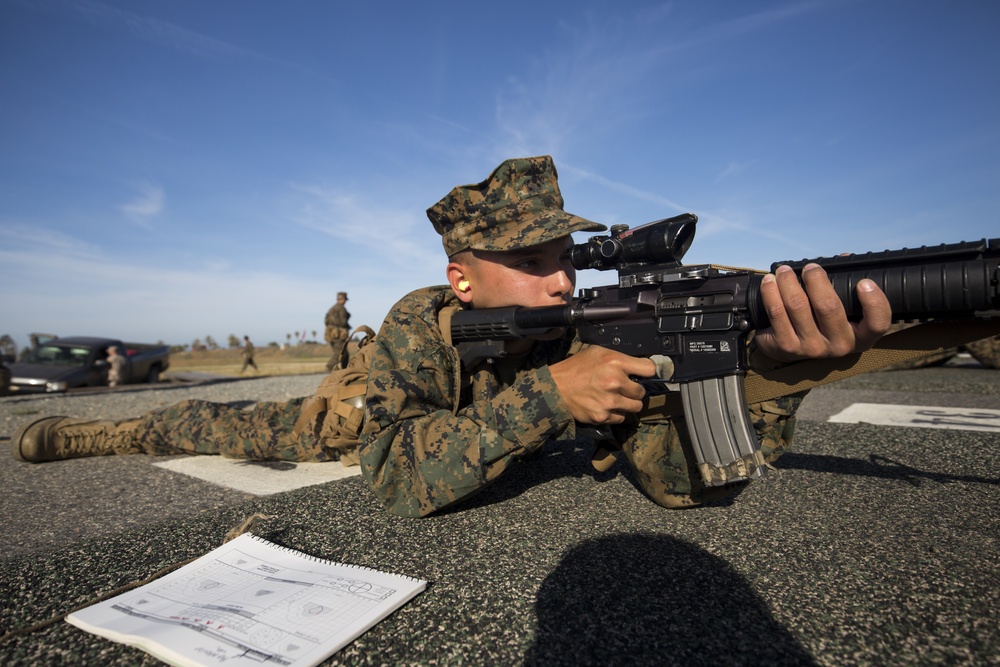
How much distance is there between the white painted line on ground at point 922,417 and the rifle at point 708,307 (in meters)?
3.17

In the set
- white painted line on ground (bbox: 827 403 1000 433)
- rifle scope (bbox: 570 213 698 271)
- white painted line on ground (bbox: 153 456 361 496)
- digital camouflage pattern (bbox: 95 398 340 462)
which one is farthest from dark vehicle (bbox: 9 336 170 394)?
white painted line on ground (bbox: 827 403 1000 433)

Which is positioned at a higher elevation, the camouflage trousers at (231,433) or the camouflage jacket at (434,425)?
the camouflage jacket at (434,425)

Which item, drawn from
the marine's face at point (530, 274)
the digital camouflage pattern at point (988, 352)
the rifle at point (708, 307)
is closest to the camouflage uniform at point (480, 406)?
the marine's face at point (530, 274)

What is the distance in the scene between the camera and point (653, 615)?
5.19 ft

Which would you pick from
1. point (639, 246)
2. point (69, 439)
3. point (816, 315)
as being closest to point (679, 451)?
point (816, 315)

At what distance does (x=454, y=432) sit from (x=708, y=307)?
1.22 m

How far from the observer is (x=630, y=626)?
1.53 m

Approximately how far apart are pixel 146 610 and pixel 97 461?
3650 millimetres

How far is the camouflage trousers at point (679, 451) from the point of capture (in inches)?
98.4

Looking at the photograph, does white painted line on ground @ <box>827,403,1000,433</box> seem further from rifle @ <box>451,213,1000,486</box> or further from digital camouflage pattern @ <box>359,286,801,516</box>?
rifle @ <box>451,213,1000,486</box>

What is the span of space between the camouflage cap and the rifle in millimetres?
294

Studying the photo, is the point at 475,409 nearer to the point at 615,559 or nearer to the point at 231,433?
the point at 615,559

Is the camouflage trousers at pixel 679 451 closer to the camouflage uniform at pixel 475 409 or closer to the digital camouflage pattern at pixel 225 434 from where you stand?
the camouflage uniform at pixel 475 409

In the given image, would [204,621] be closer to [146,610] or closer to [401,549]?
[146,610]
